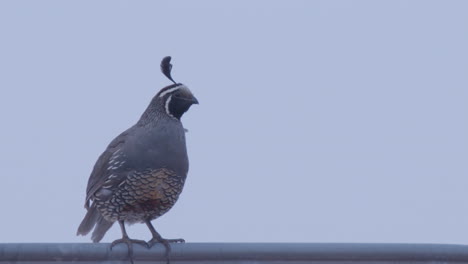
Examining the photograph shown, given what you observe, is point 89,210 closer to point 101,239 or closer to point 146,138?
point 101,239

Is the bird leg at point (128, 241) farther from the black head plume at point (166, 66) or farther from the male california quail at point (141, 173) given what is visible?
the black head plume at point (166, 66)

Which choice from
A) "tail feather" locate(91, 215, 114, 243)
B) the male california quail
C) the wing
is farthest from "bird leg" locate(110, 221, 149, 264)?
"tail feather" locate(91, 215, 114, 243)

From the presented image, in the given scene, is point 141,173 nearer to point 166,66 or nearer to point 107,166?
point 107,166

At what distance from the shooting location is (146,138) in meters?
5.71

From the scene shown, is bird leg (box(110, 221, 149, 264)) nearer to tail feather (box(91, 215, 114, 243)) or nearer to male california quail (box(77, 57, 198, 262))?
male california quail (box(77, 57, 198, 262))

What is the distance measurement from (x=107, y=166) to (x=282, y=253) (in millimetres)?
2734

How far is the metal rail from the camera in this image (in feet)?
10.5

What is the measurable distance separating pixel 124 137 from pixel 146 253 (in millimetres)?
2521

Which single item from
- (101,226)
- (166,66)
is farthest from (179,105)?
(101,226)

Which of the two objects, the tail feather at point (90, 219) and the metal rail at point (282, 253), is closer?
the metal rail at point (282, 253)

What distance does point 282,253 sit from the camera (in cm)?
328

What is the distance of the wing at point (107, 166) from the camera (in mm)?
5742

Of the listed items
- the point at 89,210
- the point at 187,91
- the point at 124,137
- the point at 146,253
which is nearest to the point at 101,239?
the point at 89,210

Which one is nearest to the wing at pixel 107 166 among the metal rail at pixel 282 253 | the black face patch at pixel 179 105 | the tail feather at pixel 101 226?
the tail feather at pixel 101 226
